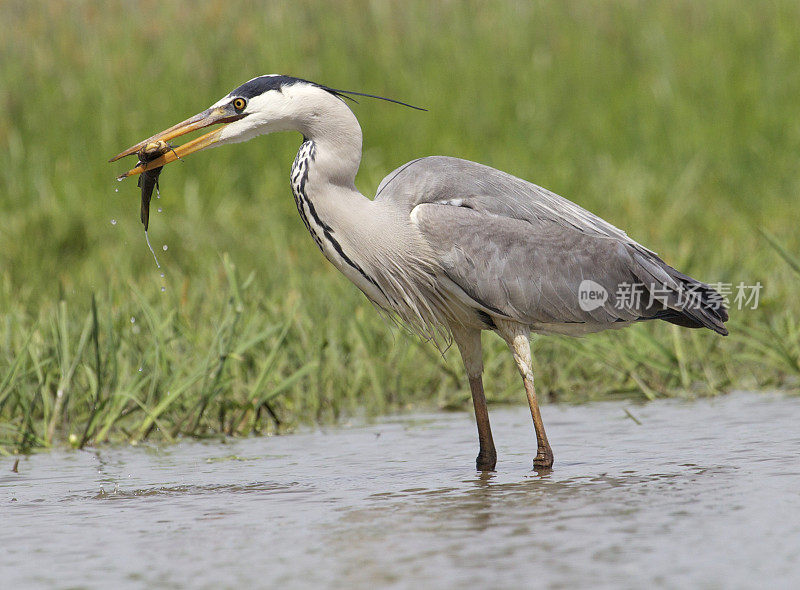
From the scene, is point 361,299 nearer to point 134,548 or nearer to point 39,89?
point 134,548

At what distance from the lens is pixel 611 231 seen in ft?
18.9

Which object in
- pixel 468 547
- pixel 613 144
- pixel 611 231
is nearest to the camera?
pixel 468 547

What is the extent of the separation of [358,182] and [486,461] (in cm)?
559

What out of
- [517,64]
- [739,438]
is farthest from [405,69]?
[739,438]

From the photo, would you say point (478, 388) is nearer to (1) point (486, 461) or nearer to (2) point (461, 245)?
(1) point (486, 461)

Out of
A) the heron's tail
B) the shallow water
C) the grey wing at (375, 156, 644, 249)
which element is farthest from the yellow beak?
the heron's tail

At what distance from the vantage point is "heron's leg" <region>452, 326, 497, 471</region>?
5227 mm

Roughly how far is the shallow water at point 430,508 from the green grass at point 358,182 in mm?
400

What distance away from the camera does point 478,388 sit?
5566 millimetres

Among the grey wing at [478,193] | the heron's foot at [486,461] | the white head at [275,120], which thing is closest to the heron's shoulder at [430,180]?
the grey wing at [478,193]

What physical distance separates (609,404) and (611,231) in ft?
3.80
